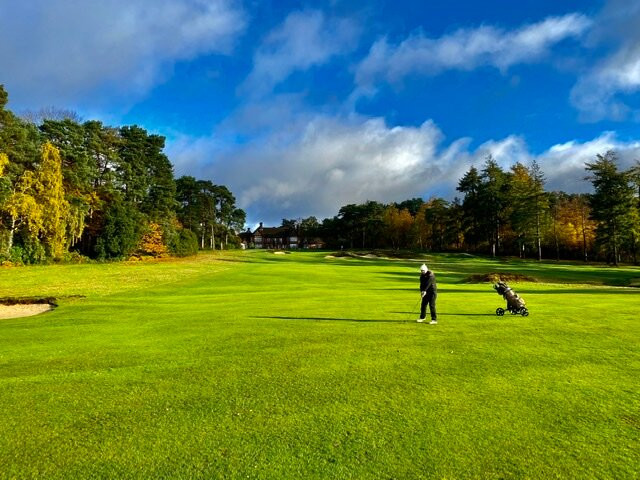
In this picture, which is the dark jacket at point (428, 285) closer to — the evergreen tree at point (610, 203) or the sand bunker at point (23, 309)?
the sand bunker at point (23, 309)

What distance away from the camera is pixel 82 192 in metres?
61.8

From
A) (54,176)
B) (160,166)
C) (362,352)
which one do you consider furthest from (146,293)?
(160,166)

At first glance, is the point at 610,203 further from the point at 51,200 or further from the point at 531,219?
the point at 51,200

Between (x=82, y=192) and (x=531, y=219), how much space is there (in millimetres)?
76094

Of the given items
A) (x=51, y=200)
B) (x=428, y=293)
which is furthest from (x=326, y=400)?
(x=51, y=200)

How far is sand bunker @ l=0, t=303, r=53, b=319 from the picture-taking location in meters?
20.3

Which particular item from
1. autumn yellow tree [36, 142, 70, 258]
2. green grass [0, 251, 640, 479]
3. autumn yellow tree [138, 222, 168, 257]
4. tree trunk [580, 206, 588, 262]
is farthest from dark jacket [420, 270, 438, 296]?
tree trunk [580, 206, 588, 262]

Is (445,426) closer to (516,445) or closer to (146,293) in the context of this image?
(516,445)

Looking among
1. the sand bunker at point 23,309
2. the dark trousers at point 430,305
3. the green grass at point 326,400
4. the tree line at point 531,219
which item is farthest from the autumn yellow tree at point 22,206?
the tree line at point 531,219

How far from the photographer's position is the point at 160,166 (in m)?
83.6

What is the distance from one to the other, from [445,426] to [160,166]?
86171 millimetres

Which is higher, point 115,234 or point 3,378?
point 115,234

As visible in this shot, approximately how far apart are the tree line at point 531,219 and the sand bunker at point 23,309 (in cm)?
7816

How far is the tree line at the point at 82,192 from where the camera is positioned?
4956 centimetres
